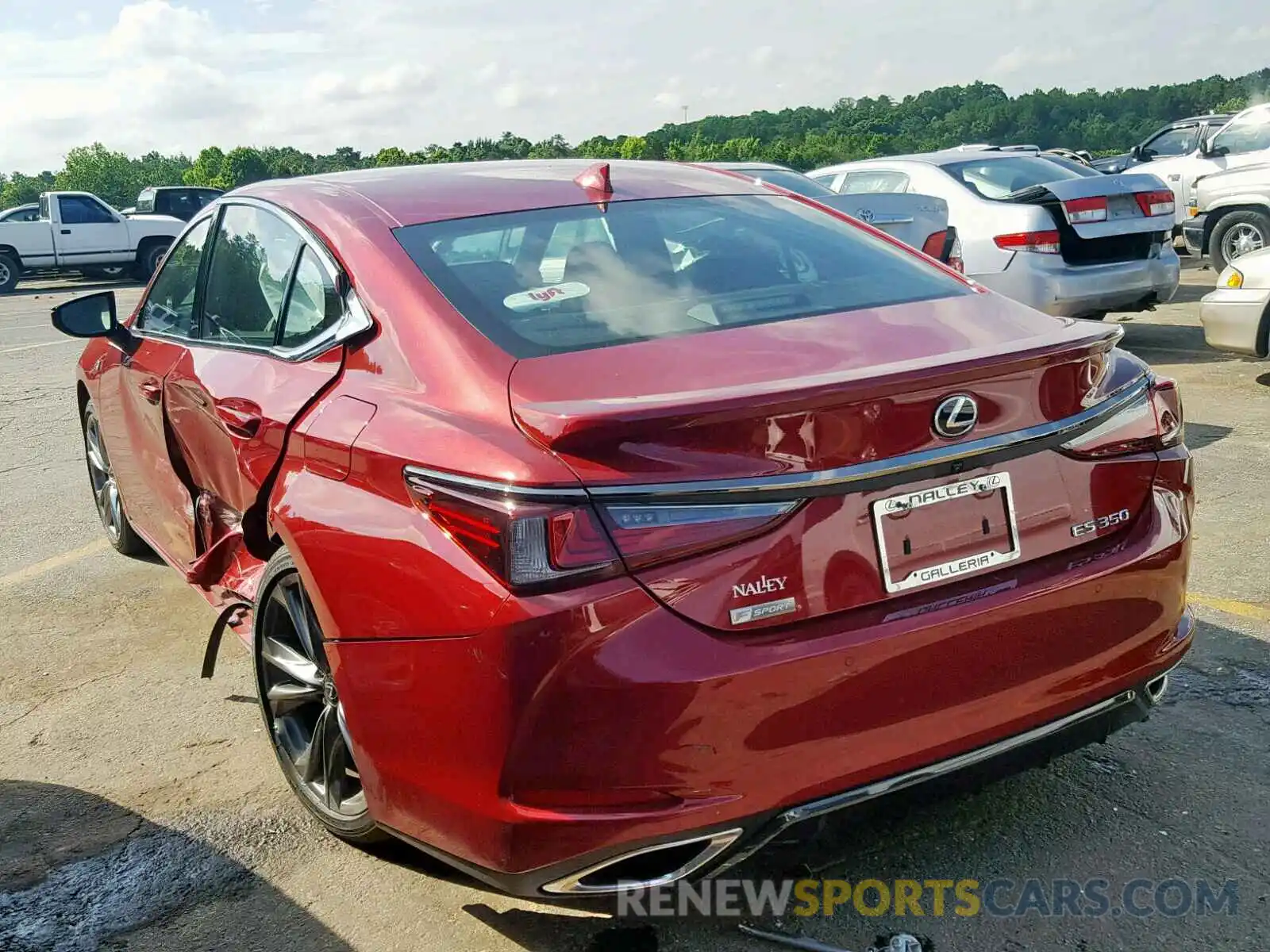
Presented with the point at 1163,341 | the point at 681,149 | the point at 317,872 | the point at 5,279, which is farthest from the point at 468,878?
the point at 681,149

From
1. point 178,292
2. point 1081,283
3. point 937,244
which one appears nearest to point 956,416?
point 178,292

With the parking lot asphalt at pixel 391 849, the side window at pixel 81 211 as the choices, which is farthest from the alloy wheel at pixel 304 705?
the side window at pixel 81 211

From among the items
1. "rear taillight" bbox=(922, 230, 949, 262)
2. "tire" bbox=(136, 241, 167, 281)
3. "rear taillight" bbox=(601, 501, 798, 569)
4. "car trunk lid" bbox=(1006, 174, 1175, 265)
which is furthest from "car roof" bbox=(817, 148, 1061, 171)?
"tire" bbox=(136, 241, 167, 281)

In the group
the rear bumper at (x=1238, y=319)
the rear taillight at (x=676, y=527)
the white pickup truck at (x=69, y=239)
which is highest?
the white pickup truck at (x=69, y=239)

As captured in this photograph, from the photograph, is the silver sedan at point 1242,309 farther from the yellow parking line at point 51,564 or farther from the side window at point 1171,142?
the side window at point 1171,142

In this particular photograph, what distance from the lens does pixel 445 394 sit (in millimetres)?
2389

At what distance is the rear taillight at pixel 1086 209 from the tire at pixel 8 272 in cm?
2044

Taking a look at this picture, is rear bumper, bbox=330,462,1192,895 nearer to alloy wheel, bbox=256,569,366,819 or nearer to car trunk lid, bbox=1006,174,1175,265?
alloy wheel, bbox=256,569,366,819

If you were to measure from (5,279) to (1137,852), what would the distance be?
2414cm

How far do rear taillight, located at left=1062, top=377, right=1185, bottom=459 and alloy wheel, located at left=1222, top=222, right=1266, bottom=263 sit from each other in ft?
33.6

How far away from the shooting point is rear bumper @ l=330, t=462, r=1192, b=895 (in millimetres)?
2064

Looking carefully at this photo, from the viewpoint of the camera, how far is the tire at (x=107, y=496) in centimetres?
521

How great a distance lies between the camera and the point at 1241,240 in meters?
11.9

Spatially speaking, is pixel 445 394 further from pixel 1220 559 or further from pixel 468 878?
pixel 1220 559
